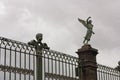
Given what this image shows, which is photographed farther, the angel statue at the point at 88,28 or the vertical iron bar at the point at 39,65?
the angel statue at the point at 88,28

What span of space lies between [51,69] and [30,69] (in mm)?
1197

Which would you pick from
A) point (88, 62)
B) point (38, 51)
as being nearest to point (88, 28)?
point (88, 62)

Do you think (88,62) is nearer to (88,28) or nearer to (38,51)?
(88,28)

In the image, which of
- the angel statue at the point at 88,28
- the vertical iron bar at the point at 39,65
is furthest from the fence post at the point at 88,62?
the vertical iron bar at the point at 39,65

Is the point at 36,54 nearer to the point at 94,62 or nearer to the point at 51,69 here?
the point at 51,69

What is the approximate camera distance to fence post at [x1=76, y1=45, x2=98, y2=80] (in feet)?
53.8

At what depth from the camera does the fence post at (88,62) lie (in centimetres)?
1641

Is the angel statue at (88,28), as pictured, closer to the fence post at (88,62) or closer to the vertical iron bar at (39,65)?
the fence post at (88,62)

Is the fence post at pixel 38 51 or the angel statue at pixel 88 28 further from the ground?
the angel statue at pixel 88 28

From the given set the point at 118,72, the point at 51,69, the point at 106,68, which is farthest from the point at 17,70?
the point at 118,72

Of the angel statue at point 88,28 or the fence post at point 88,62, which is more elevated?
the angel statue at point 88,28

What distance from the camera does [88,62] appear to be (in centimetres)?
1652

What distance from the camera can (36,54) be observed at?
1422cm

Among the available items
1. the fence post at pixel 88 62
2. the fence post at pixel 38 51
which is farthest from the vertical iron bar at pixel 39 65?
the fence post at pixel 88 62
